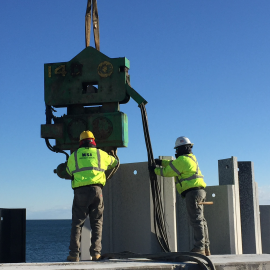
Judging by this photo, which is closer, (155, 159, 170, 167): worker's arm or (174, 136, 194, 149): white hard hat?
(174, 136, 194, 149): white hard hat

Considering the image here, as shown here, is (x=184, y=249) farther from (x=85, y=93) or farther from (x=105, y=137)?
(x=85, y=93)

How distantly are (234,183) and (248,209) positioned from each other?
2.70ft

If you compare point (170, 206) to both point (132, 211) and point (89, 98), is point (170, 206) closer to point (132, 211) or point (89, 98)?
point (132, 211)

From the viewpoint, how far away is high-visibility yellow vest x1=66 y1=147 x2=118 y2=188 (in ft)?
22.6

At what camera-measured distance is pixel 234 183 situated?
8734 millimetres

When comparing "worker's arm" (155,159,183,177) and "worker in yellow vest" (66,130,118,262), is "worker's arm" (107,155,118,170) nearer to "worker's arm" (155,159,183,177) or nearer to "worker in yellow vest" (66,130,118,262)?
"worker in yellow vest" (66,130,118,262)

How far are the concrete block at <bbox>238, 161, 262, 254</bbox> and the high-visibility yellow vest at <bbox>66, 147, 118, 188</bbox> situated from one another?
3487 mm

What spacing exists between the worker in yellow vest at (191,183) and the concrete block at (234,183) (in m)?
1.30

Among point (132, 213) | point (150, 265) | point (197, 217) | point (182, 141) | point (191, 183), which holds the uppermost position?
point (182, 141)

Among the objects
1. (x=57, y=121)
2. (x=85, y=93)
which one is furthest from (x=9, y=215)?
(x=85, y=93)

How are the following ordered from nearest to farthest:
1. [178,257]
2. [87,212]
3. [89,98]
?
[178,257] → [87,212] → [89,98]

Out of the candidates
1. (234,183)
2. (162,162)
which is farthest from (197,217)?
(234,183)

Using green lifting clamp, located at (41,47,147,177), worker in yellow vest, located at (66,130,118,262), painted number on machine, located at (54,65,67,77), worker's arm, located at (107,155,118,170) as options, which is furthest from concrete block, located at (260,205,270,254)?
painted number on machine, located at (54,65,67,77)

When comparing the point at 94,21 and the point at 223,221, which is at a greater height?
the point at 94,21
